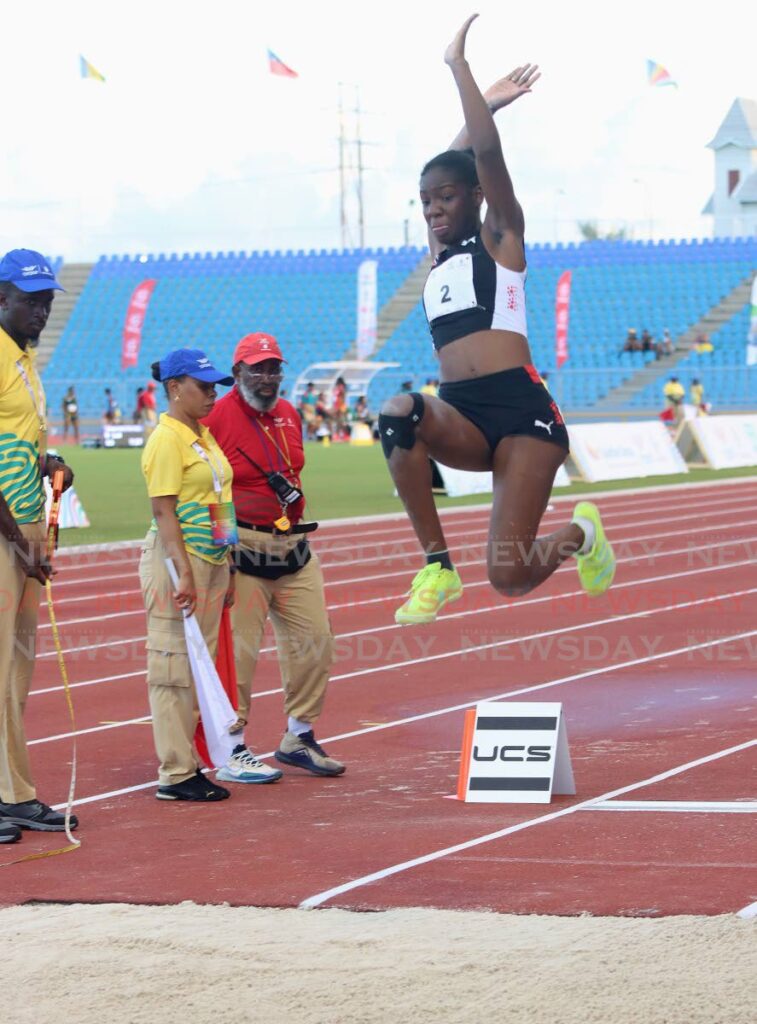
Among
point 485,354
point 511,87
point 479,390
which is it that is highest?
point 511,87

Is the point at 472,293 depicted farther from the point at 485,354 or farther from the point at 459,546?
the point at 459,546

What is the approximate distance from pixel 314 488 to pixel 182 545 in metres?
19.4

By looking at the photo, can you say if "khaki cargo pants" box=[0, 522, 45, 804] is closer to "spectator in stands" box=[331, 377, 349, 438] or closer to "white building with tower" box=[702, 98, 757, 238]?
"spectator in stands" box=[331, 377, 349, 438]

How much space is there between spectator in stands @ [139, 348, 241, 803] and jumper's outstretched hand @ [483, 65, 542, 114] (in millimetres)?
1845

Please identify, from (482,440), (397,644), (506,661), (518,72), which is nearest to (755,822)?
(482,440)

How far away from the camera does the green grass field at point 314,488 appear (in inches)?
812

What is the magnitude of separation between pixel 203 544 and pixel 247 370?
85cm

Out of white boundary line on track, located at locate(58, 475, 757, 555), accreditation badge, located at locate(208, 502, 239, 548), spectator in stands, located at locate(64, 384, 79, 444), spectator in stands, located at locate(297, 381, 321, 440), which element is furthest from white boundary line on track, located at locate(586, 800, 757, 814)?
spectator in stands, located at locate(64, 384, 79, 444)

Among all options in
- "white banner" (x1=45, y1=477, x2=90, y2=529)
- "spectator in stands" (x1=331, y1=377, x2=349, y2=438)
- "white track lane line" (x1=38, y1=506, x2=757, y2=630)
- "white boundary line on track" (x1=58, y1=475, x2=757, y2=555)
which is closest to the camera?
Result: "white track lane line" (x1=38, y1=506, x2=757, y2=630)

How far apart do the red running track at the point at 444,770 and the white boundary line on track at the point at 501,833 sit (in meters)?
0.02

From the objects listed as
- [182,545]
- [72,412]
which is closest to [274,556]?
[182,545]

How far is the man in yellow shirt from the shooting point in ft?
21.2

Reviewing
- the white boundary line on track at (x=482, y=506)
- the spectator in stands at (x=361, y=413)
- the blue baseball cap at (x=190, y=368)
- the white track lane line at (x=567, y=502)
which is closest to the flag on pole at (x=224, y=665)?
the blue baseball cap at (x=190, y=368)

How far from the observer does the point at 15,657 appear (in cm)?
674
